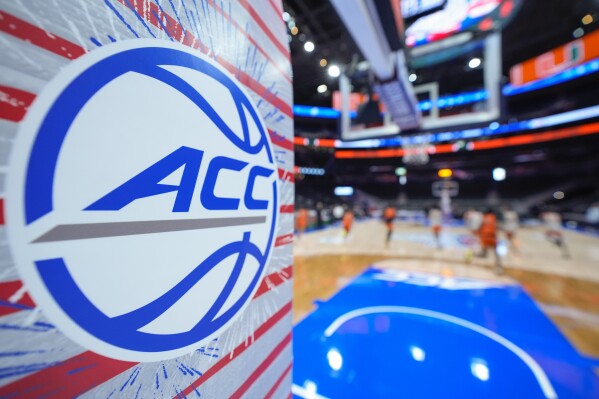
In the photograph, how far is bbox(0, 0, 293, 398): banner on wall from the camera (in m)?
0.41

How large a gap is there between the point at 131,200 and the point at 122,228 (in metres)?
0.06

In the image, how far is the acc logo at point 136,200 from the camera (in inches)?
16.9

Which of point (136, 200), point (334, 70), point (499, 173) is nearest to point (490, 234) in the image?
point (334, 70)

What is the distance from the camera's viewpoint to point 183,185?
0.67 meters

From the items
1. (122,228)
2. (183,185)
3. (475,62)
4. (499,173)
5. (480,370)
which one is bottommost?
(480,370)

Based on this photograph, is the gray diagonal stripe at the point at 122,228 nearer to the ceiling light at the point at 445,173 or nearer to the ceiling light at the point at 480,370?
the ceiling light at the point at 480,370

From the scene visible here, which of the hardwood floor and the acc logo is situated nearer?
the acc logo

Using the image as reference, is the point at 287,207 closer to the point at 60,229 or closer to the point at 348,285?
the point at 60,229

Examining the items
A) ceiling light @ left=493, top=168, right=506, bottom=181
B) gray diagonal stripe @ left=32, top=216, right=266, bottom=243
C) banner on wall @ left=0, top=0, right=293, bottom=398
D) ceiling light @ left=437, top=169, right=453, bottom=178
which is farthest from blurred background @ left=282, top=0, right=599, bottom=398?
ceiling light @ left=437, top=169, right=453, bottom=178

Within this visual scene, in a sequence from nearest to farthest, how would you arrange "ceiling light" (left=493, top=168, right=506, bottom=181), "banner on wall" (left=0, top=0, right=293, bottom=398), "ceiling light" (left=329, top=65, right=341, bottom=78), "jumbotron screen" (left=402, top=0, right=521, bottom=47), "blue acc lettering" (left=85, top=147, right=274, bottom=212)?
"banner on wall" (left=0, top=0, right=293, bottom=398) → "blue acc lettering" (left=85, top=147, right=274, bottom=212) → "jumbotron screen" (left=402, top=0, right=521, bottom=47) → "ceiling light" (left=329, top=65, right=341, bottom=78) → "ceiling light" (left=493, top=168, right=506, bottom=181)

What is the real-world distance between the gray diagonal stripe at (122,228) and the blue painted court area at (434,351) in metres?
1.91

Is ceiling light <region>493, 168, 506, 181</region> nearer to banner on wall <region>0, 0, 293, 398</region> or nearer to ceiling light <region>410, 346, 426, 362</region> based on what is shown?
ceiling light <region>410, 346, 426, 362</region>

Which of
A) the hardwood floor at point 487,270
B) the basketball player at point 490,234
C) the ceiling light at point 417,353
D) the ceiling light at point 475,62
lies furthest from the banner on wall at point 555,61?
the ceiling light at point 417,353

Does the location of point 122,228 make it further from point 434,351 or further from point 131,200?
point 434,351
